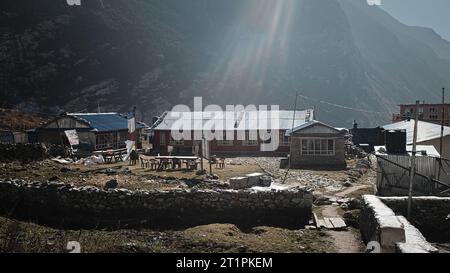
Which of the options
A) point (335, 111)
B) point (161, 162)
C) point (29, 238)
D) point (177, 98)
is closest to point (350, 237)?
point (29, 238)

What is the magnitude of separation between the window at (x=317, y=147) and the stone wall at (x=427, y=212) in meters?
21.3

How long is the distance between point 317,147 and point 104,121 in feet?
93.5

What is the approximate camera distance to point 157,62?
138m

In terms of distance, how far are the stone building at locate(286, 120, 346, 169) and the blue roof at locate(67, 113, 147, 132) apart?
24.0 metres

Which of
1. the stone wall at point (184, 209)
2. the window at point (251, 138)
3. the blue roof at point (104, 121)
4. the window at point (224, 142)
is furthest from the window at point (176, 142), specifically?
the stone wall at point (184, 209)

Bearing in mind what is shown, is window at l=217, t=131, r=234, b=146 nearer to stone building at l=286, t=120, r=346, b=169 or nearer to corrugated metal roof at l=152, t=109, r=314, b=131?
corrugated metal roof at l=152, t=109, r=314, b=131

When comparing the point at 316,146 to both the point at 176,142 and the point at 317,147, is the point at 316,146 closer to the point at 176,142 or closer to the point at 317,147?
the point at 317,147

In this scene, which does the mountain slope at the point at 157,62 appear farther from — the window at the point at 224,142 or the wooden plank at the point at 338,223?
the wooden plank at the point at 338,223

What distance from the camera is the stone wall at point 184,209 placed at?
1653cm

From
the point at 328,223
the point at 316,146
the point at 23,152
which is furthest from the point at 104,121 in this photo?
the point at 328,223

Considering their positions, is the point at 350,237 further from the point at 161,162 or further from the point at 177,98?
the point at 177,98

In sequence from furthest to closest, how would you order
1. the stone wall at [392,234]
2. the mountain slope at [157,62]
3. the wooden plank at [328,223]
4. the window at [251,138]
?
the mountain slope at [157,62] < the window at [251,138] < the wooden plank at [328,223] < the stone wall at [392,234]

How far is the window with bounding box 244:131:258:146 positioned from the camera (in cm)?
4694

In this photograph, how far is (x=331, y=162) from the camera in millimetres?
36281
